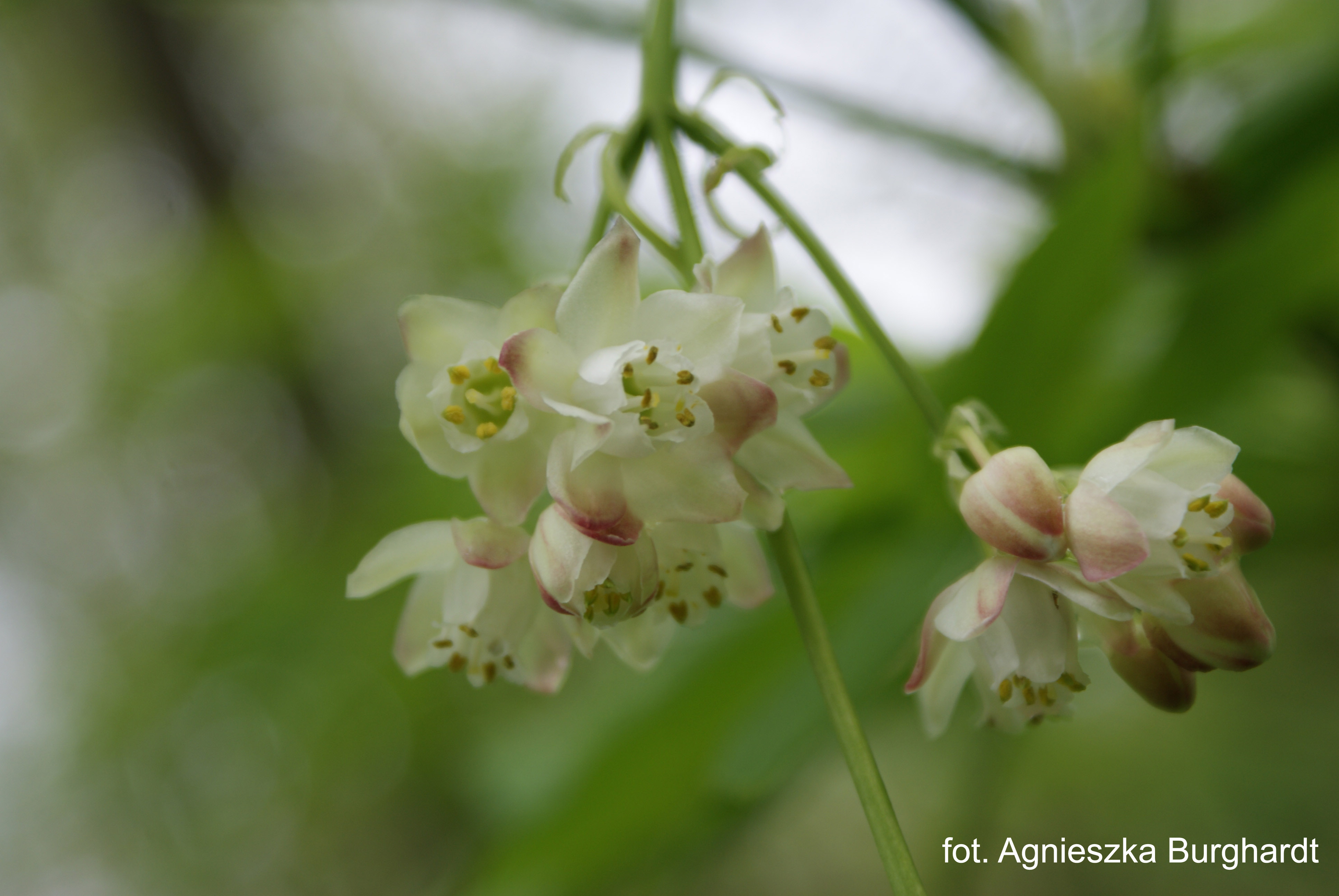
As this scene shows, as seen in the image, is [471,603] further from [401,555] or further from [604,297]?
[604,297]

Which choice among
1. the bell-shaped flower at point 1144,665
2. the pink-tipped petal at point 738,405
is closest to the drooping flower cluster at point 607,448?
the pink-tipped petal at point 738,405

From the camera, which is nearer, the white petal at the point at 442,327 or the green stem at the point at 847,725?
the green stem at the point at 847,725

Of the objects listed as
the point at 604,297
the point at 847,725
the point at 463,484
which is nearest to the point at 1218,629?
the point at 847,725

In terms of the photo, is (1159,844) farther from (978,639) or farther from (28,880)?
(28,880)

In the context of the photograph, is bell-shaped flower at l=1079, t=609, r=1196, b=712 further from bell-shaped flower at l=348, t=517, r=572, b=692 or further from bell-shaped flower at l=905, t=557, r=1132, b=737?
bell-shaped flower at l=348, t=517, r=572, b=692

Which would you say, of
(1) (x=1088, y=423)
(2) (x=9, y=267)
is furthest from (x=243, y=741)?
(1) (x=1088, y=423)

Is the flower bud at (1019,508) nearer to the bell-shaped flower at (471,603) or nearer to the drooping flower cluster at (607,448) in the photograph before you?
the drooping flower cluster at (607,448)

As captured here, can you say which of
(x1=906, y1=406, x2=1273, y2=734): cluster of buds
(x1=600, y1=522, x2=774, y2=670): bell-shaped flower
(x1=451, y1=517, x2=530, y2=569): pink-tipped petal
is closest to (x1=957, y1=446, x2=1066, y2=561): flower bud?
(x1=906, y1=406, x2=1273, y2=734): cluster of buds
